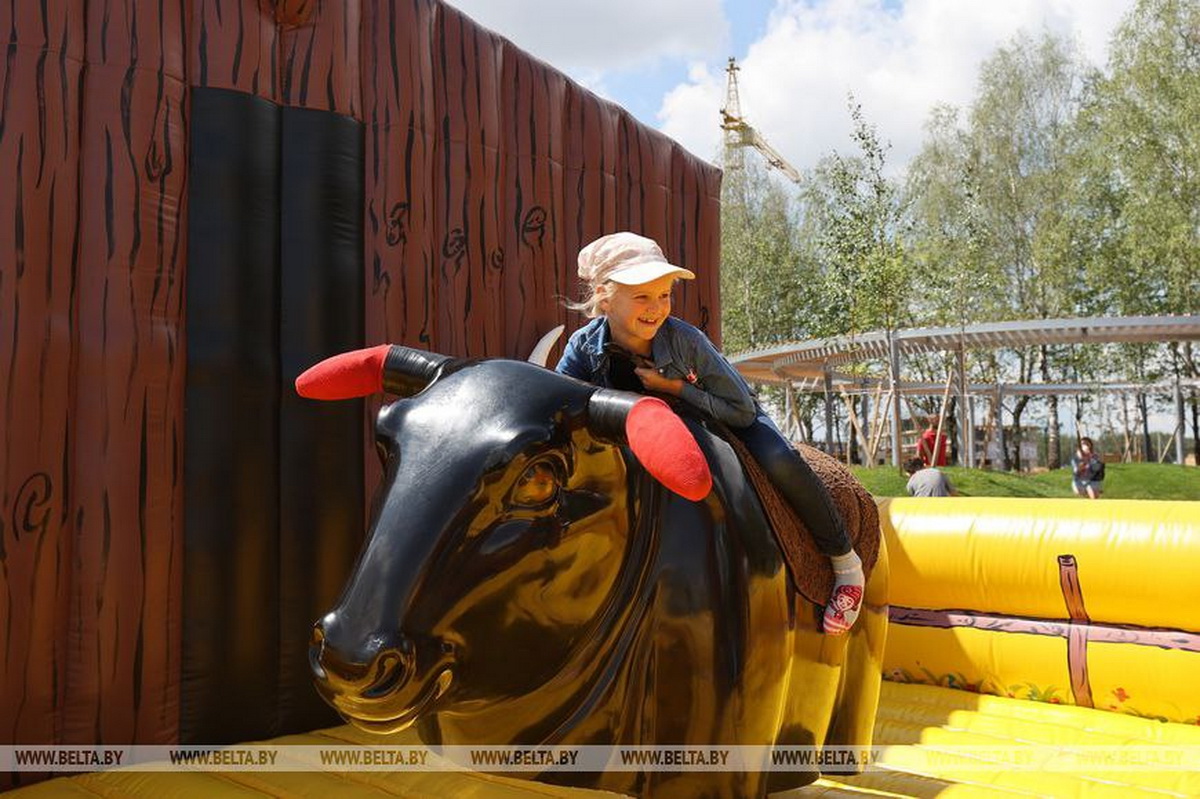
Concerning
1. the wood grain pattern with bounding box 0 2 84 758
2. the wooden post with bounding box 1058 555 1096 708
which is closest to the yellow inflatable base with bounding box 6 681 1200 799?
the wooden post with bounding box 1058 555 1096 708

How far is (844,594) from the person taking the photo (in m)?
1.92

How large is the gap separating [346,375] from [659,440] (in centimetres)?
74

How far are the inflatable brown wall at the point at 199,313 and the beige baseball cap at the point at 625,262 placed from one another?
1465 mm

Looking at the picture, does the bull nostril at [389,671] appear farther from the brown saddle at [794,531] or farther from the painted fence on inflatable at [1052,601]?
the painted fence on inflatable at [1052,601]

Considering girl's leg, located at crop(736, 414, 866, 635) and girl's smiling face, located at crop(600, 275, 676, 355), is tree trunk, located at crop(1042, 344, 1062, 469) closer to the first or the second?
girl's leg, located at crop(736, 414, 866, 635)

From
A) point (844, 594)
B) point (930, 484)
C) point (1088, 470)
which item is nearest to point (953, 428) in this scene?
point (1088, 470)

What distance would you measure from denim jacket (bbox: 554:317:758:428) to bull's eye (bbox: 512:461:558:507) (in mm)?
459

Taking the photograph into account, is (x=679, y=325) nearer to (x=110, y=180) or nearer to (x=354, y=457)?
(x=354, y=457)

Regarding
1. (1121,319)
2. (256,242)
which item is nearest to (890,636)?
(256,242)

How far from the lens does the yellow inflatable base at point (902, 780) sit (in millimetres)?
2299

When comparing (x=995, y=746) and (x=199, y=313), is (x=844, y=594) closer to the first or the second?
(x=995, y=746)

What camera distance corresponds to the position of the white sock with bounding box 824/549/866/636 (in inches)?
74.8

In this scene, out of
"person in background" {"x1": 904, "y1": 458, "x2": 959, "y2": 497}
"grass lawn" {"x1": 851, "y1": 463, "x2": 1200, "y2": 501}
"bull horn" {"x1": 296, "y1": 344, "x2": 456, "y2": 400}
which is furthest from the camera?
"grass lawn" {"x1": 851, "y1": 463, "x2": 1200, "y2": 501}

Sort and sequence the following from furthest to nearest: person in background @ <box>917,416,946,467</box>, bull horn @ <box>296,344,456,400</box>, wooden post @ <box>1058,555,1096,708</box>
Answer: person in background @ <box>917,416,946,467</box>
wooden post @ <box>1058,555,1096,708</box>
bull horn @ <box>296,344,456,400</box>
